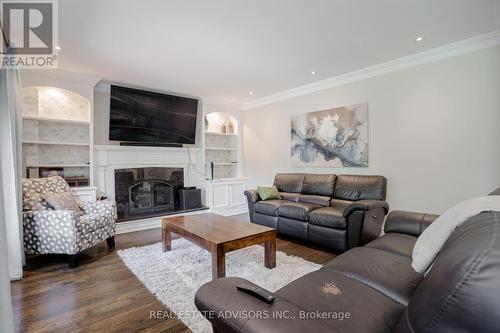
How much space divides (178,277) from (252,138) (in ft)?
12.8

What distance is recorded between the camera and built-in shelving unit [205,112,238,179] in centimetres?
589

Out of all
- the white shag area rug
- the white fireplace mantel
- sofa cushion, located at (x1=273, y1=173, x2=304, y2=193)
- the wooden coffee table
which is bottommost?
the white shag area rug

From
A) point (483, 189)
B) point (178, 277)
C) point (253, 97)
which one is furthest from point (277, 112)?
point (178, 277)

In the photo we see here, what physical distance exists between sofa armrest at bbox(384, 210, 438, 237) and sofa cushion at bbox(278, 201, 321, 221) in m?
1.10

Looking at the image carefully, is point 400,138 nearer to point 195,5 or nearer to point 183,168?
point 195,5

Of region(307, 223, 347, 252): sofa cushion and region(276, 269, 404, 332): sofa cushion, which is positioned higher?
region(276, 269, 404, 332): sofa cushion

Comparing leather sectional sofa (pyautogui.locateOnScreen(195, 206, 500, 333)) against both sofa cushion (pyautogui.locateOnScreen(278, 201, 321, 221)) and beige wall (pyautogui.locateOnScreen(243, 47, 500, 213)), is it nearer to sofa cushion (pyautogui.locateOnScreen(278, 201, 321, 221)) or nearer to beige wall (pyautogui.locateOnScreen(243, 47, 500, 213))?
sofa cushion (pyautogui.locateOnScreen(278, 201, 321, 221))

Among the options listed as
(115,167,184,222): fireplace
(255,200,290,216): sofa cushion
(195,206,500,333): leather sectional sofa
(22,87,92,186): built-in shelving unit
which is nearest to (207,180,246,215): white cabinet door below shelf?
(115,167,184,222): fireplace

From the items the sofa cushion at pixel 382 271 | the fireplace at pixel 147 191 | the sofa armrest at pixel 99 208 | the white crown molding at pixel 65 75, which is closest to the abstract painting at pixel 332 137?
the sofa cushion at pixel 382 271

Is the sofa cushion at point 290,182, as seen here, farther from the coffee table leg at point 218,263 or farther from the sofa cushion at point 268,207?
the coffee table leg at point 218,263

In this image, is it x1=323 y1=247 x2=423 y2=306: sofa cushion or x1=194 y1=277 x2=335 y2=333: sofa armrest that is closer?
x1=194 y1=277 x2=335 y2=333: sofa armrest

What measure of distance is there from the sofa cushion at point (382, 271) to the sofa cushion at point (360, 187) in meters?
1.73

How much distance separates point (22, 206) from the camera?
9.24 ft

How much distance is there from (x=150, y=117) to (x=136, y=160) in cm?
85
